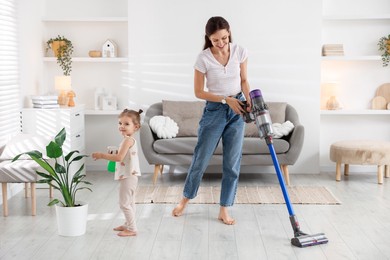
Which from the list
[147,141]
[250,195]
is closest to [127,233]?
[250,195]

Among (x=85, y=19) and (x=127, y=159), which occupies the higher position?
(x=85, y=19)

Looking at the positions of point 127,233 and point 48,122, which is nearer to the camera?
point 127,233

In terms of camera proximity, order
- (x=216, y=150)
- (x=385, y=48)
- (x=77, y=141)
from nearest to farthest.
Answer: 1. (x=216, y=150)
2. (x=77, y=141)
3. (x=385, y=48)

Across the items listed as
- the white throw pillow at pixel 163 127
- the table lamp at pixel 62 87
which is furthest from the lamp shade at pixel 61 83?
the white throw pillow at pixel 163 127

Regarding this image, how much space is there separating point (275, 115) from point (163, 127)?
1.11 m

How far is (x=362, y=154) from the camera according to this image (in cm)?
601

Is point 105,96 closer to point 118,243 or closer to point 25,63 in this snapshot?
point 25,63

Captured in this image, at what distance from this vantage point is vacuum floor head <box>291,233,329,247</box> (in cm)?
384

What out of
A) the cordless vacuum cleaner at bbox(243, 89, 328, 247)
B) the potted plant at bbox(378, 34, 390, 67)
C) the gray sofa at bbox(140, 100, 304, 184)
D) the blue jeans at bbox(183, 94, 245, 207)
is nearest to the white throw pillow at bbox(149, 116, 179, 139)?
the gray sofa at bbox(140, 100, 304, 184)

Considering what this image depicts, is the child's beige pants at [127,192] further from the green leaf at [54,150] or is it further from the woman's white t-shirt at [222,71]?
the woman's white t-shirt at [222,71]

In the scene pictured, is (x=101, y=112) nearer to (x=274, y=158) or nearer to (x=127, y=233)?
(x=127, y=233)

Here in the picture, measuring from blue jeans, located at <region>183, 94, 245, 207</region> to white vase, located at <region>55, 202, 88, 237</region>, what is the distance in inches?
33.2

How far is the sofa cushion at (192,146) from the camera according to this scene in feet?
19.3

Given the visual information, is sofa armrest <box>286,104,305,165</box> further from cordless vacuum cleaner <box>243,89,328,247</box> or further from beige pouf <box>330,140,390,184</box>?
cordless vacuum cleaner <box>243,89,328,247</box>
